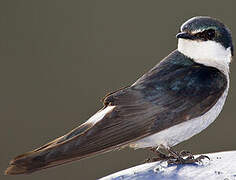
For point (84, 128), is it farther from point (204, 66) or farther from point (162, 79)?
point (204, 66)

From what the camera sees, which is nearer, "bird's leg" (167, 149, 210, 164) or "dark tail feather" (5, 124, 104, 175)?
"dark tail feather" (5, 124, 104, 175)

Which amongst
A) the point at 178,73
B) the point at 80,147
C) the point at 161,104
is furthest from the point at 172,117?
the point at 80,147

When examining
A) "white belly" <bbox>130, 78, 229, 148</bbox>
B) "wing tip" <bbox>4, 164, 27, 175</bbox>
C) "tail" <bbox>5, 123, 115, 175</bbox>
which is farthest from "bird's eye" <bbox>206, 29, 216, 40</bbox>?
"wing tip" <bbox>4, 164, 27, 175</bbox>

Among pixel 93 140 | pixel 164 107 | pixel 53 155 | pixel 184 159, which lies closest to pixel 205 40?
pixel 164 107

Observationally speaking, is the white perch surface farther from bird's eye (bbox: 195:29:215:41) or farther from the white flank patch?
bird's eye (bbox: 195:29:215:41)

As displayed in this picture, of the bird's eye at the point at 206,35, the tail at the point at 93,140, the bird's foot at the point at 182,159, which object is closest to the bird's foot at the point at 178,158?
the bird's foot at the point at 182,159

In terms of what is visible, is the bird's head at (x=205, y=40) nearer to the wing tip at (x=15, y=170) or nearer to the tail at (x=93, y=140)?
the tail at (x=93, y=140)

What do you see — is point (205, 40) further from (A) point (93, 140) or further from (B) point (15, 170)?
(B) point (15, 170)
